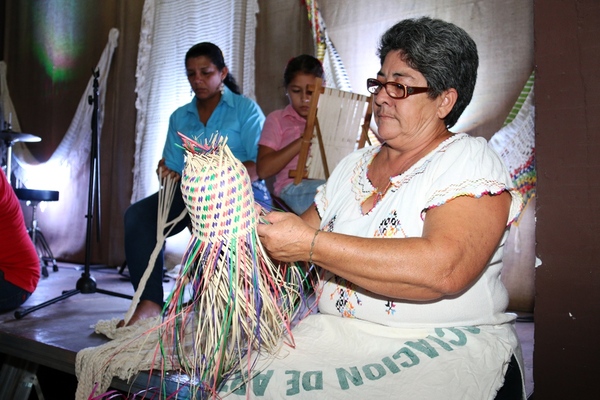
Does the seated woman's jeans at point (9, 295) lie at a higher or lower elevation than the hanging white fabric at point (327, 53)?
lower

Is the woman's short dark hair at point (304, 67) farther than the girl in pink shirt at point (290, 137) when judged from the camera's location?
Yes

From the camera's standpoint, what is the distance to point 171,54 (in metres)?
4.89

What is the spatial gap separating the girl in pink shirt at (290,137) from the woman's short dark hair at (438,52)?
1.51 m

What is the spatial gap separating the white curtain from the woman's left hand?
308 centimetres

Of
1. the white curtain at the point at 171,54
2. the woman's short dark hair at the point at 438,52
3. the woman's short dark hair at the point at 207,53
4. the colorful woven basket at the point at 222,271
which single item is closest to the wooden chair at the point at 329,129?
the woman's short dark hair at the point at 207,53

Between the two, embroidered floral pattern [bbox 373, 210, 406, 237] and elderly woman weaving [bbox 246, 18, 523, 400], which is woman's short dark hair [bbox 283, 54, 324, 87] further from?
embroidered floral pattern [bbox 373, 210, 406, 237]

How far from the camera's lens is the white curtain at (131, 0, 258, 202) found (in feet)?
14.3

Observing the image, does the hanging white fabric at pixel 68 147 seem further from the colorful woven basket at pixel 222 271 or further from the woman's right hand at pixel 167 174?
the colorful woven basket at pixel 222 271

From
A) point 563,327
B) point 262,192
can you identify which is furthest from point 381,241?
point 262,192

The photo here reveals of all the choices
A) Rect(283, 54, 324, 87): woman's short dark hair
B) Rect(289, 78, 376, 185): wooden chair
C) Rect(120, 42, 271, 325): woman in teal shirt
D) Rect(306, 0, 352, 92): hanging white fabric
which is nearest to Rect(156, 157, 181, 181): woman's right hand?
Rect(120, 42, 271, 325): woman in teal shirt

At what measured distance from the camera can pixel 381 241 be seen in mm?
1289

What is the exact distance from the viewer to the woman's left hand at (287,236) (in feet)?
4.28

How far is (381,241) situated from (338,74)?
268 centimetres

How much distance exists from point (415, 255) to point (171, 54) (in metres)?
4.09
